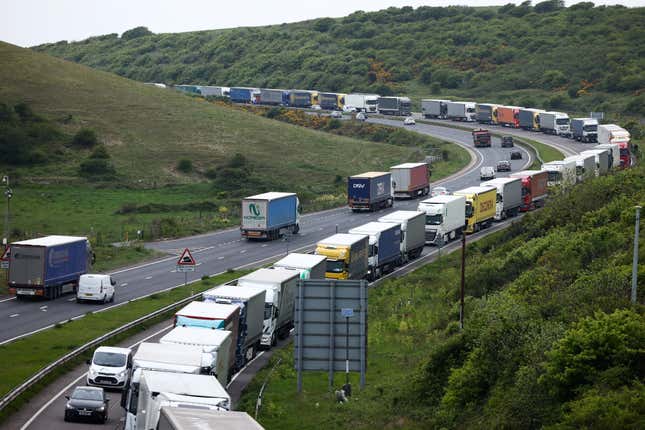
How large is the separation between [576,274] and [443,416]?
13165mm

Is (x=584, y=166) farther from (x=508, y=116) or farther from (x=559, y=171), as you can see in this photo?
(x=508, y=116)

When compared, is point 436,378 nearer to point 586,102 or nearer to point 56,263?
point 56,263

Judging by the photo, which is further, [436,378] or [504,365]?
[436,378]

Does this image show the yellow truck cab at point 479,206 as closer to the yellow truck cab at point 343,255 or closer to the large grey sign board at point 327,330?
the yellow truck cab at point 343,255

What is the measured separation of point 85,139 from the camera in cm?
12412

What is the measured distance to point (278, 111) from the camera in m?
178

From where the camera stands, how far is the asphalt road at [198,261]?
5325 cm

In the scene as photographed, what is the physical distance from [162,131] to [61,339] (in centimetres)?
9104

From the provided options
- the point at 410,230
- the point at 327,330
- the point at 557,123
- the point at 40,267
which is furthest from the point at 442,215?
the point at 557,123

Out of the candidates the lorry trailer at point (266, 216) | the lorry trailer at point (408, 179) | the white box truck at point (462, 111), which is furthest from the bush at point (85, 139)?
the white box truck at point (462, 111)

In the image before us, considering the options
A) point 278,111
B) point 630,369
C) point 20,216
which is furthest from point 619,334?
point 278,111

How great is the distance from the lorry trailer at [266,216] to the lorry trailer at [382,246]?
14.2m

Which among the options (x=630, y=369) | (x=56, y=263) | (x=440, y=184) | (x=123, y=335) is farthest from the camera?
(x=440, y=184)

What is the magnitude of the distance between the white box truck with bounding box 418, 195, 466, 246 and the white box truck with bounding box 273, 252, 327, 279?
21.6 meters
